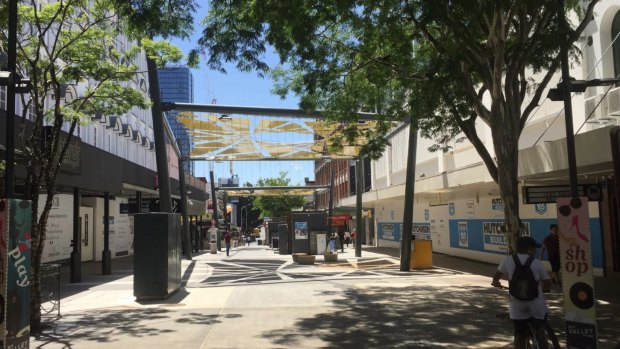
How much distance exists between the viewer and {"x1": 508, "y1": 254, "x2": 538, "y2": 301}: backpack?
6391 millimetres

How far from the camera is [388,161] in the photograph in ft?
126

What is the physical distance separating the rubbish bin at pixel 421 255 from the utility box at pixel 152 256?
33.4ft

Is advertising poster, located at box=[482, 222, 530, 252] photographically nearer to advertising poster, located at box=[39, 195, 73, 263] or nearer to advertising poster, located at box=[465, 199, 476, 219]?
advertising poster, located at box=[465, 199, 476, 219]

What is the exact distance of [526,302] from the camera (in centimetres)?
646

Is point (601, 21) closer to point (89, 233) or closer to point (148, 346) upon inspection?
point (148, 346)

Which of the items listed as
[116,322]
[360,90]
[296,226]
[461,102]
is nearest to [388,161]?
[296,226]

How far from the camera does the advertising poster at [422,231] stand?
3111 centimetres

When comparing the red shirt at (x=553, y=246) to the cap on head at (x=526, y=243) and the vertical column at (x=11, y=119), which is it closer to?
the cap on head at (x=526, y=243)

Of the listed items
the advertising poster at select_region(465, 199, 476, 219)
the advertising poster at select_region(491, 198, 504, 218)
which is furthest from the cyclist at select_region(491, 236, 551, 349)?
the advertising poster at select_region(465, 199, 476, 219)

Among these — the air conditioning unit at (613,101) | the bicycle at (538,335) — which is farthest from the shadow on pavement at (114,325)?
the air conditioning unit at (613,101)

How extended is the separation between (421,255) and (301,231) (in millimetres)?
12138

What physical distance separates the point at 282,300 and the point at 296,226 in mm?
19063

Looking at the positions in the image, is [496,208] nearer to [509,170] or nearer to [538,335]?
[509,170]

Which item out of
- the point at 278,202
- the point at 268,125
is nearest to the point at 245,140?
the point at 268,125
